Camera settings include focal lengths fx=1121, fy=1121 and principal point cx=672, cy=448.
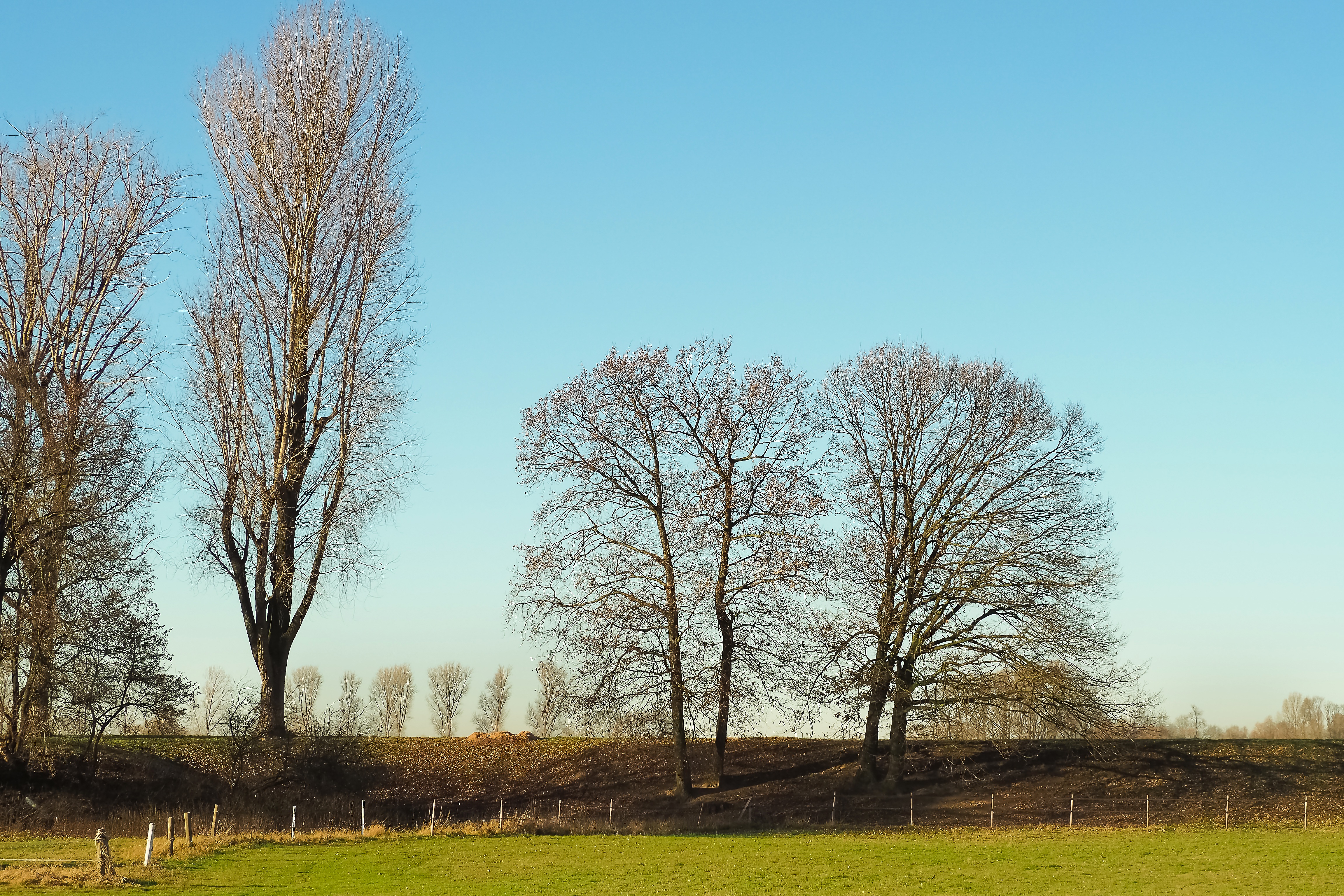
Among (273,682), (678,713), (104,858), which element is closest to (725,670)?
(678,713)

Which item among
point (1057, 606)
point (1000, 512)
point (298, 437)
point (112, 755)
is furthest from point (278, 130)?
point (1057, 606)

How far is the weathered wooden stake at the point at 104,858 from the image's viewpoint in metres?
17.9

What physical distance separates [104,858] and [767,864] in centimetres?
1123

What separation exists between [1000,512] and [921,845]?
9.65 meters

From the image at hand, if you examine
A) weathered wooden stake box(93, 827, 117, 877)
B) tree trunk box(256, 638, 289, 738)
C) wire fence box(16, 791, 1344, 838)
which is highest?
tree trunk box(256, 638, 289, 738)

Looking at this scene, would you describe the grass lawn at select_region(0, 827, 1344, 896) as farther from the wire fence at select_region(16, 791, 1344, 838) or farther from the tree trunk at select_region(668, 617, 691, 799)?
the tree trunk at select_region(668, 617, 691, 799)

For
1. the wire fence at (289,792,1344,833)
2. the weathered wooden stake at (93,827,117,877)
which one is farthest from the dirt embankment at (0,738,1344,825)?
the weathered wooden stake at (93,827,117,877)

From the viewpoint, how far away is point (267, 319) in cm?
3106

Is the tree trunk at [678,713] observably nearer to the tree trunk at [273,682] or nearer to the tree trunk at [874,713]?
the tree trunk at [874,713]

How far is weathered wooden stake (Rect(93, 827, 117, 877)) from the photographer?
17938 mm

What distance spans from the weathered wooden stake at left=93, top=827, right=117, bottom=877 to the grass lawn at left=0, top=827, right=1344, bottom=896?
0.44m

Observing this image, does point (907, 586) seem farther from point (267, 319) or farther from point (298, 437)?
point (267, 319)

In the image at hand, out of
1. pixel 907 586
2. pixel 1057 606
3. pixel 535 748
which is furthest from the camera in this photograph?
pixel 535 748

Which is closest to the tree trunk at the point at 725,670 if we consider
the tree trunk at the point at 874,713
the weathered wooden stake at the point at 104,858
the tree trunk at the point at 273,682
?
the tree trunk at the point at 874,713
